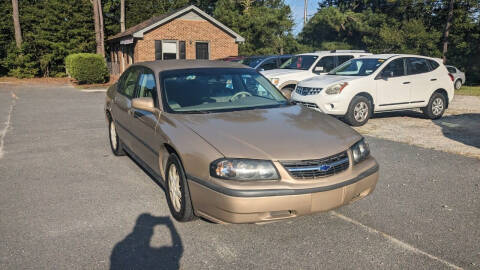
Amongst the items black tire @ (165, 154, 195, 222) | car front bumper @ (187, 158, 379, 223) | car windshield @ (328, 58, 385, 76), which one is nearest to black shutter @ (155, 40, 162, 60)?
car windshield @ (328, 58, 385, 76)

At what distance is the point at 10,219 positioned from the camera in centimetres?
406

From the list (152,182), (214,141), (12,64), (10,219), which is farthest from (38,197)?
(12,64)

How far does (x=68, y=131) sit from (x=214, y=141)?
645 cm

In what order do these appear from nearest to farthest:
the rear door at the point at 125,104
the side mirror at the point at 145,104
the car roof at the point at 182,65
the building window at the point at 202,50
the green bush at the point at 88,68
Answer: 1. the side mirror at the point at 145,104
2. the car roof at the point at 182,65
3. the rear door at the point at 125,104
4. the green bush at the point at 88,68
5. the building window at the point at 202,50

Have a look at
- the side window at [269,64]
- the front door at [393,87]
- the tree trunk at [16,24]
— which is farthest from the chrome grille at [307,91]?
the tree trunk at [16,24]

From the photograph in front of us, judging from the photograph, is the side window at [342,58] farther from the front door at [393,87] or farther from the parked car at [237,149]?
the parked car at [237,149]

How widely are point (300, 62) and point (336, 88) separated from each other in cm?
424

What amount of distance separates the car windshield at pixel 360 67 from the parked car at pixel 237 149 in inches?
218

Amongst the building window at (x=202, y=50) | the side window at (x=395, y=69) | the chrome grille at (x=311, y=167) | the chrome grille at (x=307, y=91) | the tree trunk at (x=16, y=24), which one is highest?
the tree trunk at (x=16, y=24)

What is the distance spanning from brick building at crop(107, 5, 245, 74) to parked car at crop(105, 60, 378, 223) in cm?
2295

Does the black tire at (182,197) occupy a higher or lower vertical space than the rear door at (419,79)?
lower

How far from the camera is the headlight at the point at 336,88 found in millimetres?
9195

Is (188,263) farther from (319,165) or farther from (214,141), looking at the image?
(319,165)

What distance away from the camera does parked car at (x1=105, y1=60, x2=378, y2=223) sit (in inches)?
127
